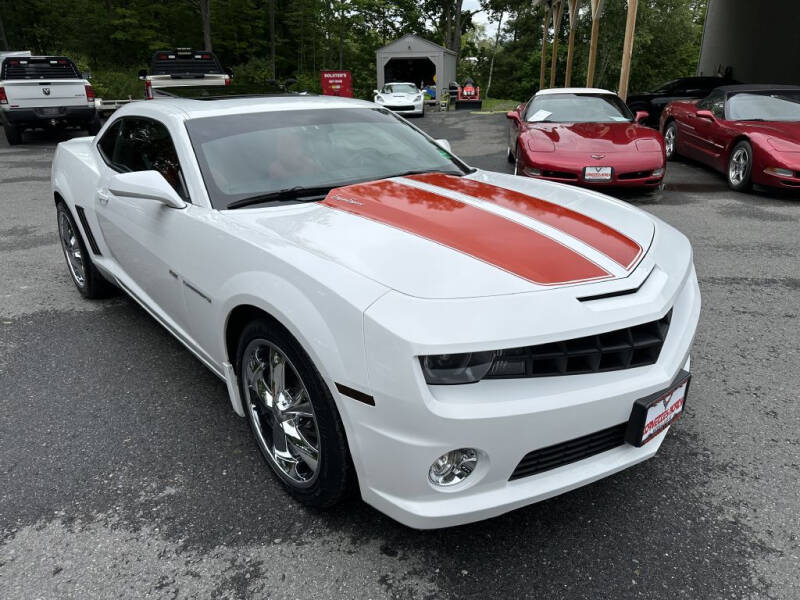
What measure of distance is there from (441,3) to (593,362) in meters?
55.2

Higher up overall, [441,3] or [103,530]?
[441,3]

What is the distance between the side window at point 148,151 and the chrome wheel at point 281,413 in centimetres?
94

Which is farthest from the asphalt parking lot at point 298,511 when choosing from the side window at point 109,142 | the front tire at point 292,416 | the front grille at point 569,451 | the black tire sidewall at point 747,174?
the black tire sidewall at point 747,174

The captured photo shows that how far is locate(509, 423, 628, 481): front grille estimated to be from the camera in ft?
5.99

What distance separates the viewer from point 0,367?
3.45m

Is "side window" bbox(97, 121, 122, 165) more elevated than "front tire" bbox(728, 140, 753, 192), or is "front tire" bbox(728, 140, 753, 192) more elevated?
"side window" bbox(97, 121, 122, 165)

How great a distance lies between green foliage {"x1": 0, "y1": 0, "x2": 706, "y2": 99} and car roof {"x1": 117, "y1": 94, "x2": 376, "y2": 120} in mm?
22008

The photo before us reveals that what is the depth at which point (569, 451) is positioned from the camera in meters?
1.88

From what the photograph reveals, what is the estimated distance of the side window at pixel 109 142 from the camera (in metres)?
3.78

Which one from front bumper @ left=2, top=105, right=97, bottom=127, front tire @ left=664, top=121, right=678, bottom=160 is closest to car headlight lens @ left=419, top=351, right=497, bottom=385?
front tire @ left=664, top=121, right=678, bottom=160

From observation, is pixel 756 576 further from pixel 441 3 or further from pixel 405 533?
pixel 441 3

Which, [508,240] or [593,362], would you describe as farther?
[508,240]

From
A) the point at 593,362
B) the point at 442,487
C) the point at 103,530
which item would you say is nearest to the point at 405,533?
the point at 442,487

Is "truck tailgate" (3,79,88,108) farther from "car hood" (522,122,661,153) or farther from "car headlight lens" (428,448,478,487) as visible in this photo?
"car headlight lens" (428,448,478,487)
